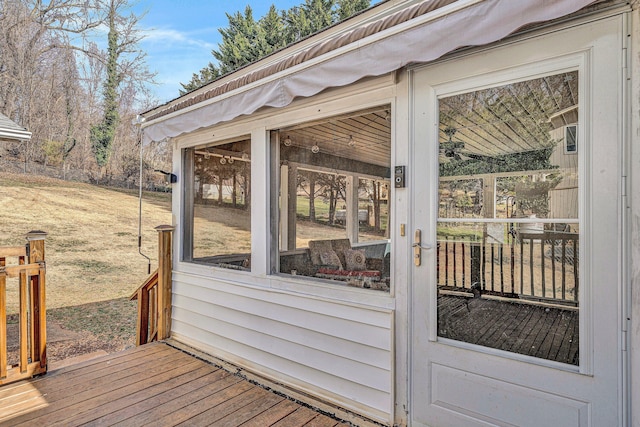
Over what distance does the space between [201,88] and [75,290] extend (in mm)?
6117

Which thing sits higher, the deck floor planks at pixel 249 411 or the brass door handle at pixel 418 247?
the brass door handle at pixel 418 247

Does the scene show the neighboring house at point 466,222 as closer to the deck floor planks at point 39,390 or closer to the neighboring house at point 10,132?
the deck floor planks at point 39,390

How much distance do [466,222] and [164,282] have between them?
3174 millimetres

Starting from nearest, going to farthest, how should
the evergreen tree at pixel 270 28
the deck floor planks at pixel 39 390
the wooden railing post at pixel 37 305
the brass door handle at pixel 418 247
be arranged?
the brass door handle at pixel 418 247 < the deck floor planks at pixel 39 390 < the wooden railing post at pixel 37 305 < the evergreen tree at pixel 270 28

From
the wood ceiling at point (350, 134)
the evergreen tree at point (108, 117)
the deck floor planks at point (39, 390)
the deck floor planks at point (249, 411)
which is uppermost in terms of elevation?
the evergreen tree at point (108, 117)

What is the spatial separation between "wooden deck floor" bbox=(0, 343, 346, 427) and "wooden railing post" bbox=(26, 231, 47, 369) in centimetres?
21

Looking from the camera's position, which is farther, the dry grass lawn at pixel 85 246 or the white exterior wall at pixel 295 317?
the dry grass lawn at pixel 85 246

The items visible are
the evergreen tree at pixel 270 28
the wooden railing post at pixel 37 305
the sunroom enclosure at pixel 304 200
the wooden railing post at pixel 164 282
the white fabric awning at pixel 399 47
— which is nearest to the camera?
the white fabric awning at pixel 399 47

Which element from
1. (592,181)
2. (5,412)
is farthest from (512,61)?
(5,412)

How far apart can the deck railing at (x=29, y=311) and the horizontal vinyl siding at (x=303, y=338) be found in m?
1.21

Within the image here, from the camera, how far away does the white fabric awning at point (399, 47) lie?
146cm

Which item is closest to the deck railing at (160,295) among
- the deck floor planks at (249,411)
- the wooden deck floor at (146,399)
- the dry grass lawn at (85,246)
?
the wooden deck floor at (146,399)

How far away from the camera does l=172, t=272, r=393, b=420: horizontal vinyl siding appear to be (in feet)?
7.13

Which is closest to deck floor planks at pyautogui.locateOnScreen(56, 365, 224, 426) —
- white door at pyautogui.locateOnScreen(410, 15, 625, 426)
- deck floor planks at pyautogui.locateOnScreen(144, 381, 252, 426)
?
deck floor planks at pyautogui.locateOnScreen(144, 381, 252, 426)
